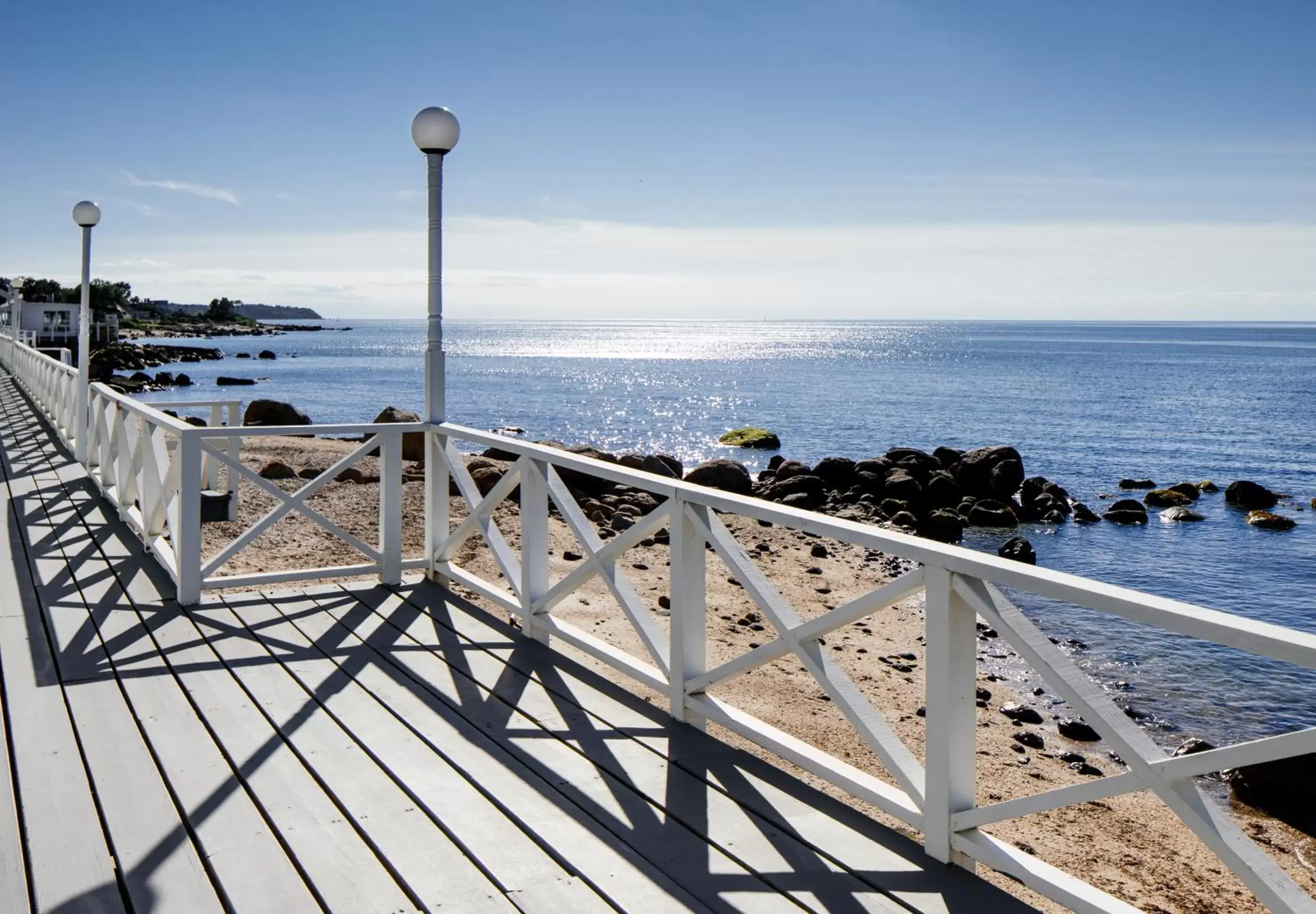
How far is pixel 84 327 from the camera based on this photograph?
36.0 feet

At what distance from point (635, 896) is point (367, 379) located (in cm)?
6699

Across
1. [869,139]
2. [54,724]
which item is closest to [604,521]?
[54,724]

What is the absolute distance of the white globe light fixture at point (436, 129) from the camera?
602 cm

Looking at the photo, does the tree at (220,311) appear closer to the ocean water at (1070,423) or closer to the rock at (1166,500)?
the ocean water at (1070,423)

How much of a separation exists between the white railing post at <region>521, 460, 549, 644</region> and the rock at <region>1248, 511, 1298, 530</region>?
1876cm

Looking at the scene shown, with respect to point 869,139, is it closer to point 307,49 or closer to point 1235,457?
→ point 1235,457

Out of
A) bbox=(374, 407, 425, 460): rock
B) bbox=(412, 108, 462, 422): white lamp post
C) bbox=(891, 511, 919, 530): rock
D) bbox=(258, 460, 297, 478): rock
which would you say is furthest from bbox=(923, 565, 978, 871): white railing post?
bbox=(891, 511, 919, 530): rock

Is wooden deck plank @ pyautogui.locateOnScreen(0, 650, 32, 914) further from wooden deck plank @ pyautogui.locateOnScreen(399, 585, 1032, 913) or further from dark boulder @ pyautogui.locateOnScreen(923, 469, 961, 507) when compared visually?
dark boulder @ pyautogui.locateOnScreen(923, 469, 961, 507)

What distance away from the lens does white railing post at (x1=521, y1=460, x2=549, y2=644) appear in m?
5.16

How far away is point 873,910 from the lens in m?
2.69

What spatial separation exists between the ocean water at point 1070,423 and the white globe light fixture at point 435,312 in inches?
245

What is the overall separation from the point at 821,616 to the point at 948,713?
1.36 m

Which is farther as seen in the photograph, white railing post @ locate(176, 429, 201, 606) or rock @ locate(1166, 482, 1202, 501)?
rock @ locate(1166, 482, 1202, 501)

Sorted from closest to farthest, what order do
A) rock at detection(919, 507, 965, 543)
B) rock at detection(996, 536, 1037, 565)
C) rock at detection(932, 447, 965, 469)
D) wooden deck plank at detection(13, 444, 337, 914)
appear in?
wooden deck plank at detection(13, 444, 337, 914), rock at detection(996, 536, 1037, 565), rock at detection(919, 507, 965, 543), rock at detection(932, 447, 965, 469)
